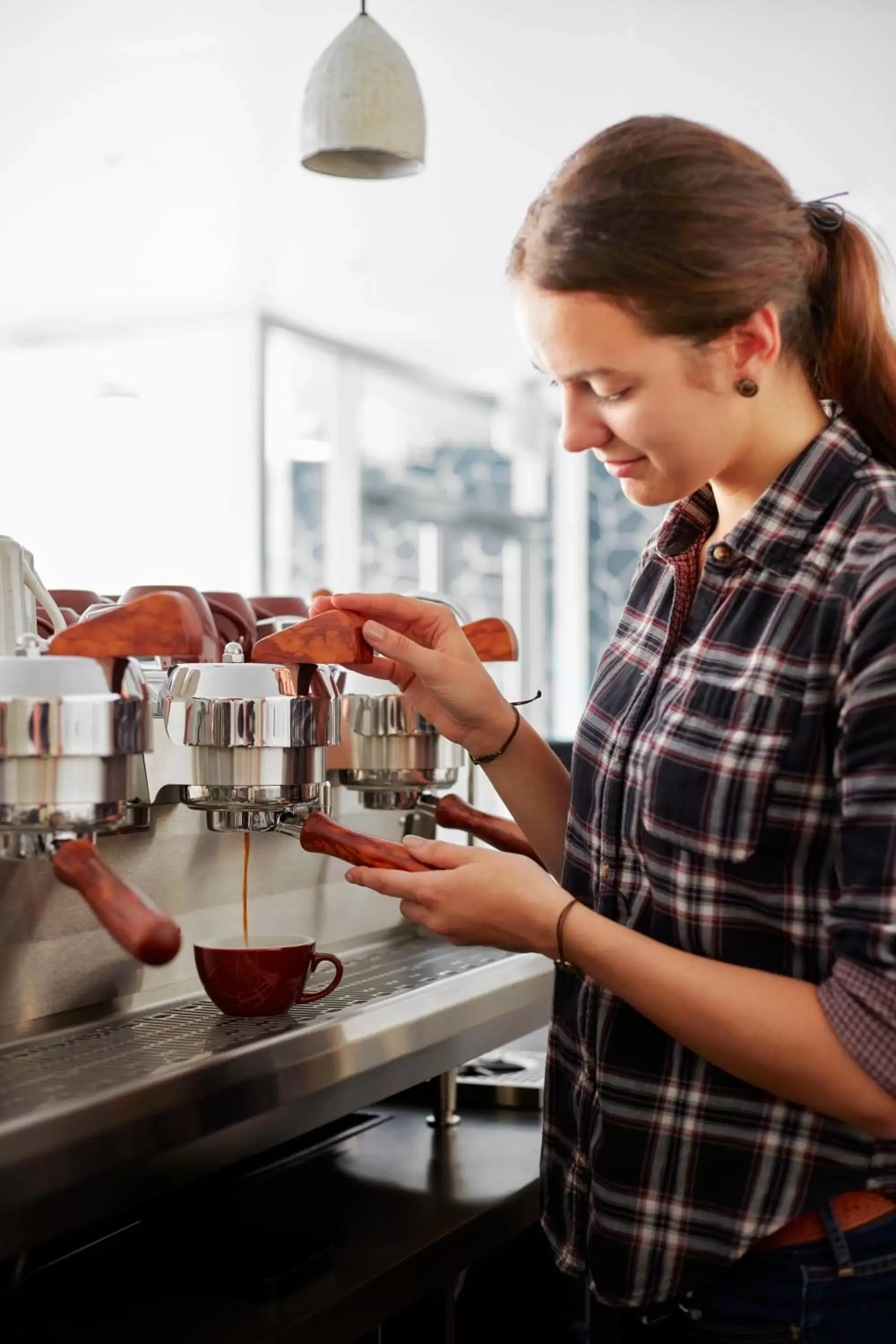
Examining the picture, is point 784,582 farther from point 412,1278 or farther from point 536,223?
point 412,1278

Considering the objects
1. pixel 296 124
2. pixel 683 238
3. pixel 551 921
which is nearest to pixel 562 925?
pixel 551 921

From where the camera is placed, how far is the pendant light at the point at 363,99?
223 centimetres

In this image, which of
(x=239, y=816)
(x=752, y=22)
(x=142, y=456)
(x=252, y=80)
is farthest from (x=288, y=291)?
(x=239, y=816)

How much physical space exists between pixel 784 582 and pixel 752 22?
298 cm

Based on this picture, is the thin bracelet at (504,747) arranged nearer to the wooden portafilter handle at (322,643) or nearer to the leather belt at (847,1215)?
the wooden portafilter handle at (322,643)

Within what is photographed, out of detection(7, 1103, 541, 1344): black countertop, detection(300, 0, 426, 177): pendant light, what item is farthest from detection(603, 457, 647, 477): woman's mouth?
detection(300, 0, 426, 177): pendant light

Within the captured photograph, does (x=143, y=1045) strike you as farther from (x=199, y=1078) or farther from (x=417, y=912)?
(x=417, y=912)

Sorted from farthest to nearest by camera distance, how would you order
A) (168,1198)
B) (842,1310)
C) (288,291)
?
(288,291) < (168,1198) < (842,1310)

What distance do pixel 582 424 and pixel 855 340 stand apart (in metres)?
0.21

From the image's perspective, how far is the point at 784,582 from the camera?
0.97 metres

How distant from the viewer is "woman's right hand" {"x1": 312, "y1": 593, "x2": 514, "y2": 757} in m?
1.18

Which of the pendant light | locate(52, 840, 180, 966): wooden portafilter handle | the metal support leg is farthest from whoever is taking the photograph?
the pendant light

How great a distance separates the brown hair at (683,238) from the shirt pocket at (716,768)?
0.81ft

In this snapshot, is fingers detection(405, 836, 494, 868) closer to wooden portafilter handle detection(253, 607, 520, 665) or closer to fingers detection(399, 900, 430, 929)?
fingers detection(399, 900, 430, 929)
